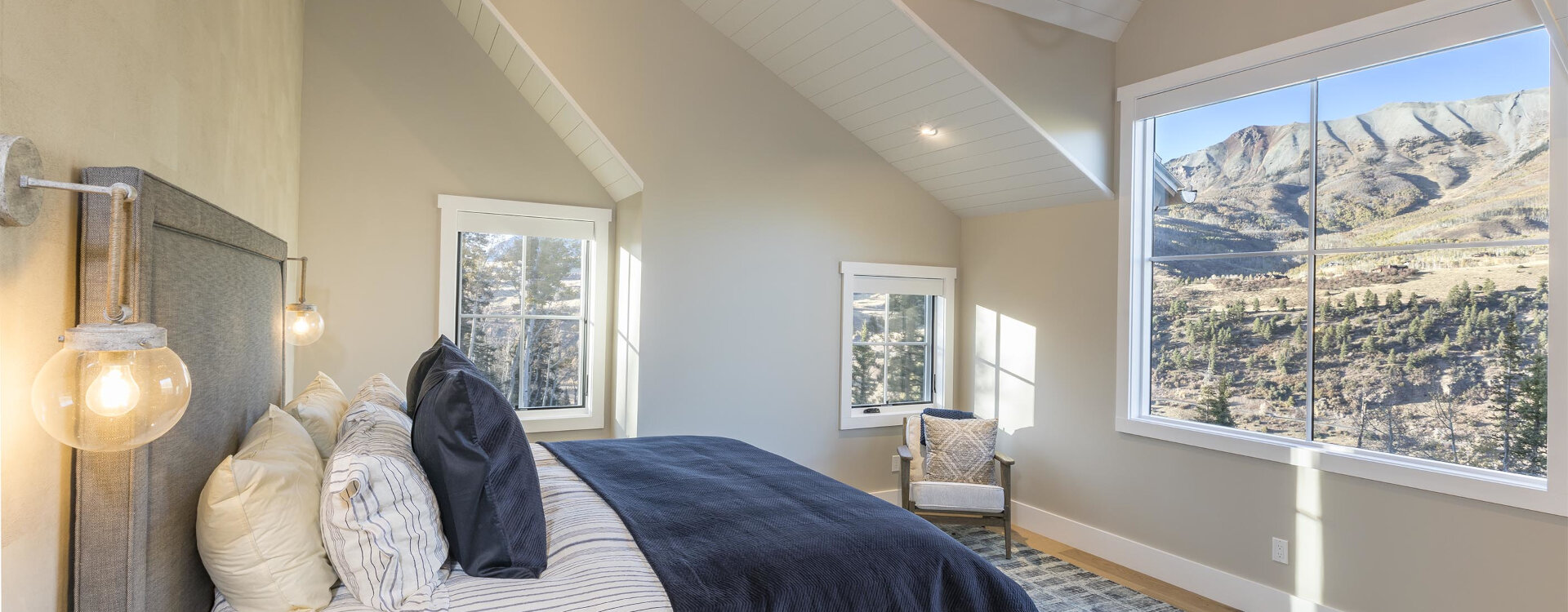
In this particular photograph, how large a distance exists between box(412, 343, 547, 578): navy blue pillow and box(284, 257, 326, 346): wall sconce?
4.39 feet

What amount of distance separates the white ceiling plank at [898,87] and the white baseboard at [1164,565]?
249 cm

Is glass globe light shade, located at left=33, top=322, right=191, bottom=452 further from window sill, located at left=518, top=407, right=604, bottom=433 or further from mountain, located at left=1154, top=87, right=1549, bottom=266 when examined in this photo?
mountain, located at left=1154, top=87, right=1549, bottom=266

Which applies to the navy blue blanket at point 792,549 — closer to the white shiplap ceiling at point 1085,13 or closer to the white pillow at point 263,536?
the white pillow at point 263,536

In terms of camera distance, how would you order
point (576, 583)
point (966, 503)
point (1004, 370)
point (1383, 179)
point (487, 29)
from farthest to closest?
1. point (1004, 370)
2. point (966, 503)
3. point (487, 29)
4. point (1383, 179)
5. point (576, 583)

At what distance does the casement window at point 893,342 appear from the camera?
4.64 metres

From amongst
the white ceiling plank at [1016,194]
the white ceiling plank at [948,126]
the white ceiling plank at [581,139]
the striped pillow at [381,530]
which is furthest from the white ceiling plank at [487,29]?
Result: the white ceiling plank at [1016,194]

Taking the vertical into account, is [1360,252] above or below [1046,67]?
below

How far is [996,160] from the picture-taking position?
4.13 meters

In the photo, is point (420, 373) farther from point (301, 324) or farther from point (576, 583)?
point (576, 583)

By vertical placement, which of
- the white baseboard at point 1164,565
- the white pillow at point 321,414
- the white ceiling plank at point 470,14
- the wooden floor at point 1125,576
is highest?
the white ceiling plank at point 470,14

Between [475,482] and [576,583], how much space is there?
314 mm

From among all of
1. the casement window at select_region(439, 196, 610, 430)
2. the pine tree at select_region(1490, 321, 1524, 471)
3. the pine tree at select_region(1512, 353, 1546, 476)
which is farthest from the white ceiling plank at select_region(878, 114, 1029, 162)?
the pine tree at select_region(1512, 353, 1546, 476)

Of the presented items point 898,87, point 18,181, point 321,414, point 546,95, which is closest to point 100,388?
point 18,181

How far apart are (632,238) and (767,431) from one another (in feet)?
4.33
